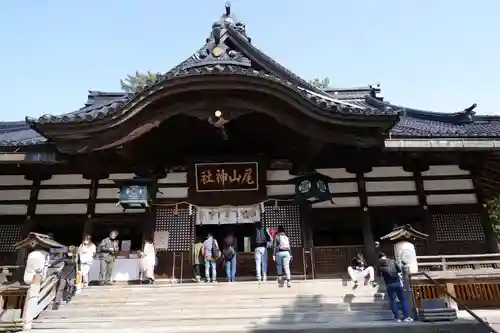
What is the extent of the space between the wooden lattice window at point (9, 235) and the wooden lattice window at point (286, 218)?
7072 mm

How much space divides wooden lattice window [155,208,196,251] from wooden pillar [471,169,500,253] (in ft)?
26.6

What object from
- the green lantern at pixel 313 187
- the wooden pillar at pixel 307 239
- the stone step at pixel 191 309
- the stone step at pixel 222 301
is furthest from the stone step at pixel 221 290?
the green lantern at pixel 313 187

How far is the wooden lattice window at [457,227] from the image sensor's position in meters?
11.6

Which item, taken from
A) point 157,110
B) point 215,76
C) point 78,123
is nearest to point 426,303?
point 215,76

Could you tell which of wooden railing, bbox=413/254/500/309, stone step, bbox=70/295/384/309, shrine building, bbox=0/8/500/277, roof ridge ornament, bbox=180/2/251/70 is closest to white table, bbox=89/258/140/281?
shrine building, bbox=0/8/500/277

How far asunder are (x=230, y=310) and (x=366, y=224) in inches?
199

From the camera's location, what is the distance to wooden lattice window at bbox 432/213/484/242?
38.1 feet

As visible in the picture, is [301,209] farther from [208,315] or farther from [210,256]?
[208,315]

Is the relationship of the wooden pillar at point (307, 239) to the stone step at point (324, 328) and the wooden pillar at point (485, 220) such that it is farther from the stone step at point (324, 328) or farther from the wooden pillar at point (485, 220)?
the wooden pillar at point (485, 220)

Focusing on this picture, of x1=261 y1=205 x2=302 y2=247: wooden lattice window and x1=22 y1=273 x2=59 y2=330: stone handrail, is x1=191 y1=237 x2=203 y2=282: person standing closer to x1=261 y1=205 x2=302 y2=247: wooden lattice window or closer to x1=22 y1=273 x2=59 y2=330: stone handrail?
x1=261 y1=205 x2=302 y2=247: wooden lattice window

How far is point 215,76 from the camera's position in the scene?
10.4 m

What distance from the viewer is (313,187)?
37.2 ft

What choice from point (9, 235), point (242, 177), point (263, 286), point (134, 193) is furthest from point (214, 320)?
point (9, 235)

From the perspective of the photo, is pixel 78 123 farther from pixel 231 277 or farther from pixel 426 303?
pixel 426 303
